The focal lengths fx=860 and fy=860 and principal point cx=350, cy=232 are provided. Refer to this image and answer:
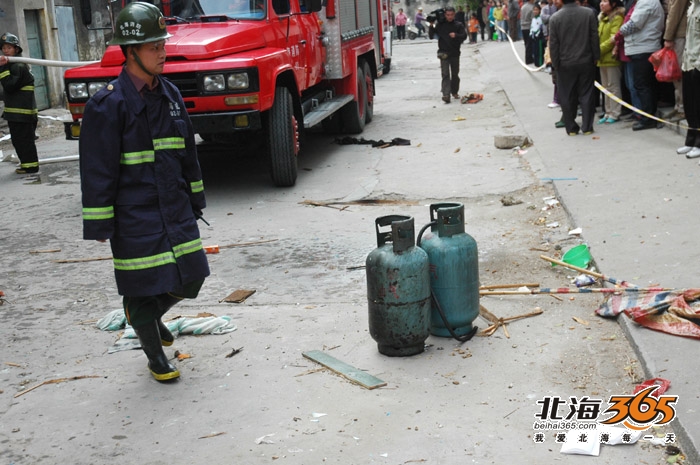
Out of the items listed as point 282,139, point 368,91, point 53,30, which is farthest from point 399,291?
point 53,30

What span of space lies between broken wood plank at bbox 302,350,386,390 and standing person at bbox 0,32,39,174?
8251mm

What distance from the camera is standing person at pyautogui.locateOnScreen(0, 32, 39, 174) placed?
11461 mm

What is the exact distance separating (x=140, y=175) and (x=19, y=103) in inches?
324

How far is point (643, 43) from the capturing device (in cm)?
1079

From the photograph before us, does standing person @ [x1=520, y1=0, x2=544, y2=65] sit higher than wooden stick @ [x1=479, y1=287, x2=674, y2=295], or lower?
Result: higher

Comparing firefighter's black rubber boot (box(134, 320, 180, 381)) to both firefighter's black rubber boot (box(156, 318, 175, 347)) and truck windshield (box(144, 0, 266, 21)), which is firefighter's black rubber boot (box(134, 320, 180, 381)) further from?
truck windshield (box(144, 0, 266, 21))

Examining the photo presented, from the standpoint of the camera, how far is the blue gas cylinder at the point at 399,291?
4.62m

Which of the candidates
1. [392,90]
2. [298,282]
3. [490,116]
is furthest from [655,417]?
A: [392,90]

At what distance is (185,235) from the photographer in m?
4.43

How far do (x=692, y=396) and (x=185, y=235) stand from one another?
2.57 metres

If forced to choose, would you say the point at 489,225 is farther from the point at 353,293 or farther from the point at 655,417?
the point at 655,417

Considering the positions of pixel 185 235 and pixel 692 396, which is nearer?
pixel 692 396

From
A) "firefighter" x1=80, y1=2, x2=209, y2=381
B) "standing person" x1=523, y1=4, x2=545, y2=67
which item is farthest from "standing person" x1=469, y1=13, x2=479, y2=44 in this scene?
"firefighter" x1=80, y1=2, x2=209, y2=381

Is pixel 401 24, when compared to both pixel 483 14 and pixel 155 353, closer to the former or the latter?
pixel 483 14
